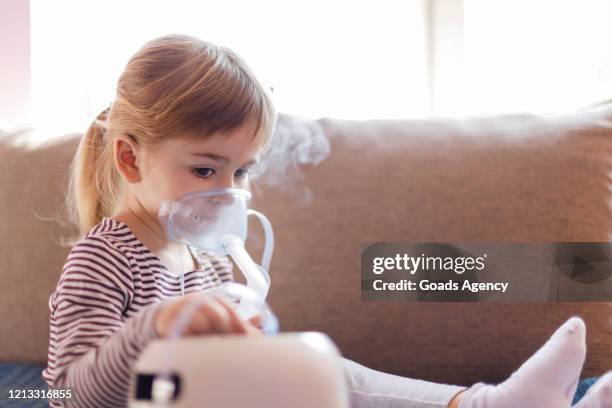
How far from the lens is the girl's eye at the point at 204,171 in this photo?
1.04 meters

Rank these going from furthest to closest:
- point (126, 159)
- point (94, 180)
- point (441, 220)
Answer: point (441, 220) < point (94, 180) < point (126, 159)

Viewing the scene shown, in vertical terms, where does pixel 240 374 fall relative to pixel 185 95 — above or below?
below

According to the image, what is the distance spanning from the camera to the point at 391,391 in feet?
3.71

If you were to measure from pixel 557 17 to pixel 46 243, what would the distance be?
5.08ft

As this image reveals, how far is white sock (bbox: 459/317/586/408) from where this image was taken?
0.98 m

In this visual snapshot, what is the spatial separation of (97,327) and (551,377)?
0.64m

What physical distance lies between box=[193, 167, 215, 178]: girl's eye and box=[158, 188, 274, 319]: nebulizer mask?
30 millimetres

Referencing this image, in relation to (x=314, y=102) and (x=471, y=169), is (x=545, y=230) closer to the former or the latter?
(x=471, y=169)

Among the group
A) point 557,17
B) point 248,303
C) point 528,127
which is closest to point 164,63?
point 248,303

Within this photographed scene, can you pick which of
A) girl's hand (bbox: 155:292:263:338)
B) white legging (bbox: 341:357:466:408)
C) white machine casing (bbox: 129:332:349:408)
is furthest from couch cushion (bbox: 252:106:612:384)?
white machine casing (bbox: 129:332:349:408)

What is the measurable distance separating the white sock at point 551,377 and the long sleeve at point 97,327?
1.85 feet

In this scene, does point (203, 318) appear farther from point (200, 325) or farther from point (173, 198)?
point (173, 198)

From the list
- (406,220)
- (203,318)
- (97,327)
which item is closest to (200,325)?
(203,318)

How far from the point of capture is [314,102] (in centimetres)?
212
